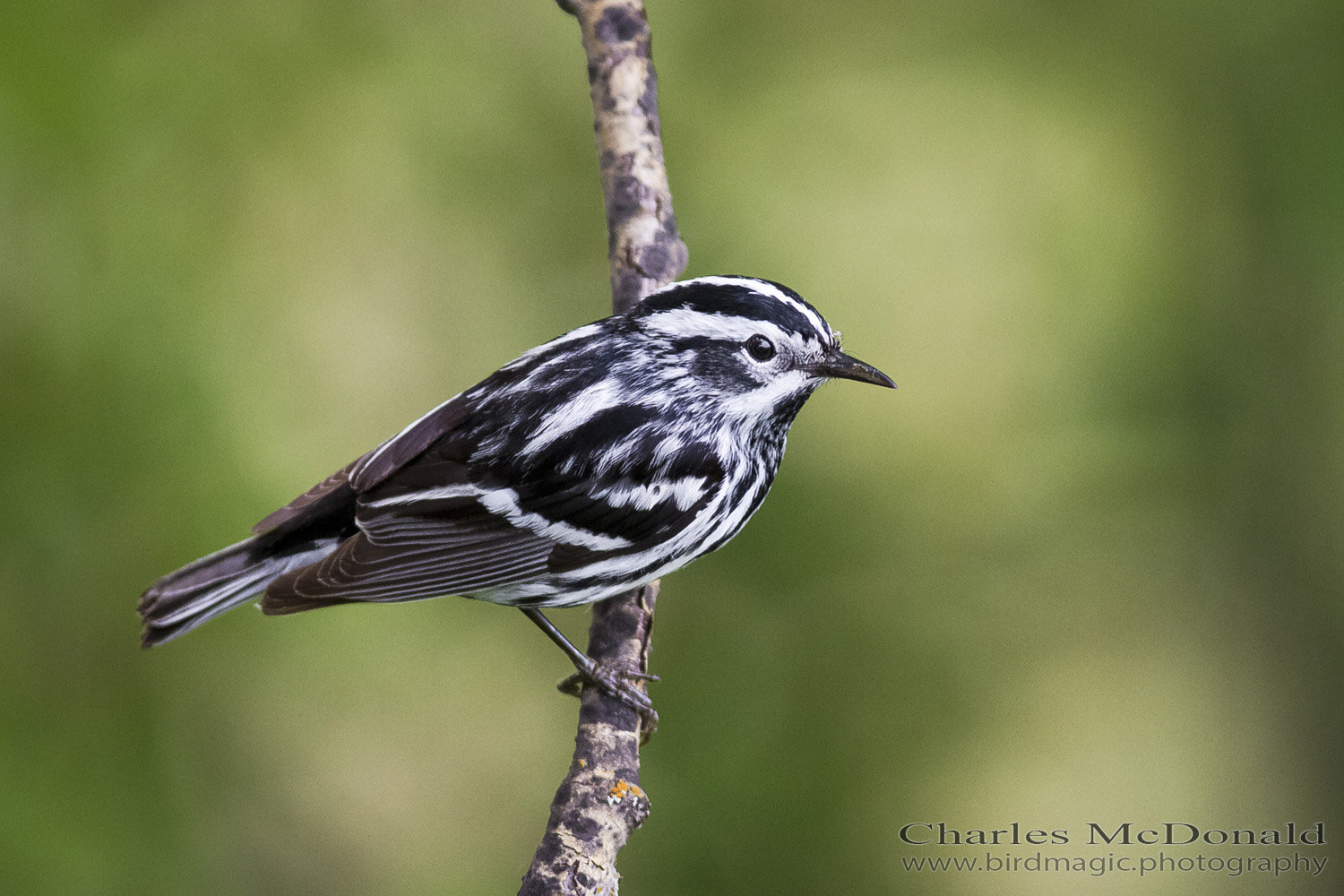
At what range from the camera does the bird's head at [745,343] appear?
7.73 feet

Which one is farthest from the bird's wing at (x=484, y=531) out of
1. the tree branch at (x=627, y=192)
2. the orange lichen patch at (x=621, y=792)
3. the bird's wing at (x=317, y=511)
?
the orange lichen patch at (x=621, y=792)

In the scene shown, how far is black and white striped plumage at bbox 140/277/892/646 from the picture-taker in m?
2.31

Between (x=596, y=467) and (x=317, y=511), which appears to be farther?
(x=317, y=511)

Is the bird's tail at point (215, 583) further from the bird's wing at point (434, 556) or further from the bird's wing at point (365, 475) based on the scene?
the bird's wing at point (434, 556)

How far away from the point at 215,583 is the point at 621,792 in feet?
3.30

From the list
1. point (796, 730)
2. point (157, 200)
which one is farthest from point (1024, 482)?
point (157, 200)

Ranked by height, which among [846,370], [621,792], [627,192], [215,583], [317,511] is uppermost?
[627,192]

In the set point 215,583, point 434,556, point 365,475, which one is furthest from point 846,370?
point 215,583

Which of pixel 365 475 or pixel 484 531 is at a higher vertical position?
pixel 365 475

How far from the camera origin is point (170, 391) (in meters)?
3.41

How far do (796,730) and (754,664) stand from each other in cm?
22

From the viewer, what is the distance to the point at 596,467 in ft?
7.54

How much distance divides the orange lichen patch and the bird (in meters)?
0.25

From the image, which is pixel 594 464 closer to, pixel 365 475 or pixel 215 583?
pixel 365 475
